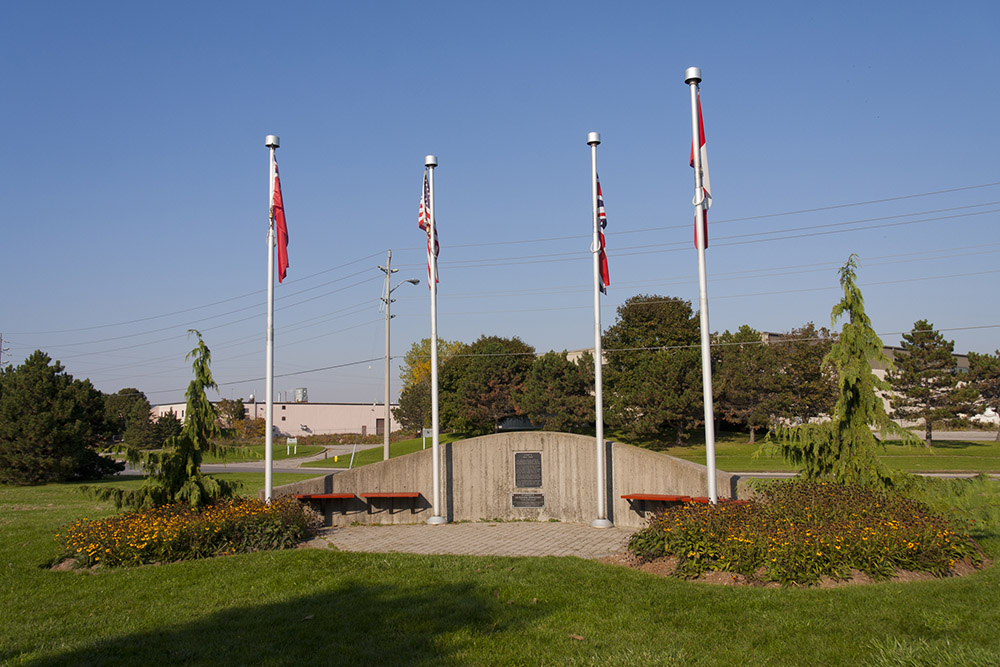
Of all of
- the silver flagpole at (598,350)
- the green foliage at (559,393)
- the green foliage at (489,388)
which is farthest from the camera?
the green foliage at (489,388)

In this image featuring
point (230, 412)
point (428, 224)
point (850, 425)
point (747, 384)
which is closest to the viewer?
point (850, 425)

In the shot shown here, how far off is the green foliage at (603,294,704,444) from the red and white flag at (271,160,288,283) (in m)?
31.8

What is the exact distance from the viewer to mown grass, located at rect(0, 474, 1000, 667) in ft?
19.3

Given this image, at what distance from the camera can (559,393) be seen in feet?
161

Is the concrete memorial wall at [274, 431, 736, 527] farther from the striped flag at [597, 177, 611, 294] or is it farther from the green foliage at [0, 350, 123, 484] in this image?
the green foliage at [0, 350, 123, 484]

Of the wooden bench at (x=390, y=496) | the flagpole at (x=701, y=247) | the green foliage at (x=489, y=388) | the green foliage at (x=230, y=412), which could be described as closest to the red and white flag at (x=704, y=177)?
the flagpole at (x=701, y=247)

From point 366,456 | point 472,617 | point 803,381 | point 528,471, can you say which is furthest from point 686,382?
point 472,617

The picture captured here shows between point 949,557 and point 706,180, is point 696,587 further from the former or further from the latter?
point 706,180

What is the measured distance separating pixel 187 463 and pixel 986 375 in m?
54.4

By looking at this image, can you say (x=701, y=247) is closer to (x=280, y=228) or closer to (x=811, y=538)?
(x=811, y=538)

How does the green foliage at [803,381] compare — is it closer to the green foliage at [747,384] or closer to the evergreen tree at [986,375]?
the green foliage at [747,384]

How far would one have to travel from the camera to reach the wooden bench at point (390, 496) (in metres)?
14.6

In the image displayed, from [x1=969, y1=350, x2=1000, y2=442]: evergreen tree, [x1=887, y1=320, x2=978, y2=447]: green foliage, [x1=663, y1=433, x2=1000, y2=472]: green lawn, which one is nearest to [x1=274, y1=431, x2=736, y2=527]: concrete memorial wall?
[x1=663, y1=433, x2=1000, y2=472]: green lawn

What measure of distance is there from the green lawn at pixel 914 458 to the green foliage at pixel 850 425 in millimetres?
14351
